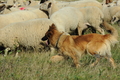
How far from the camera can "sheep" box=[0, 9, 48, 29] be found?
9370mm

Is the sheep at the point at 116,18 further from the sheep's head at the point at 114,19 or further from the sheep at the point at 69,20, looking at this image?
the sheep at the point at 69,20

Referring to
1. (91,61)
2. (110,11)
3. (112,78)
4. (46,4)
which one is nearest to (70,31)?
(46,4)

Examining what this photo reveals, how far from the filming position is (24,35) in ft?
26.6

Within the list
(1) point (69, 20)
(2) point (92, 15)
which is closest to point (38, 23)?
(1) point (69, 20)

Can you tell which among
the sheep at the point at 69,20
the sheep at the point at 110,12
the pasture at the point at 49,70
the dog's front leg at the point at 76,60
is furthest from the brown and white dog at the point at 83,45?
the sheep at the point at 110,12

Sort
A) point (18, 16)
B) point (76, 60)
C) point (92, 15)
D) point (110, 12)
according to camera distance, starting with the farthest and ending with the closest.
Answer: point (110, 12) < point (92, 15) < point (18, 16) < point (76, 60)

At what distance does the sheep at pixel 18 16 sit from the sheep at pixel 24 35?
3.97ft

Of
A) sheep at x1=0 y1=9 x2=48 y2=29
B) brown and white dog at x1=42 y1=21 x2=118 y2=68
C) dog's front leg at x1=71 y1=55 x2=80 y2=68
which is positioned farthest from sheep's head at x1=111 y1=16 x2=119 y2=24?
dog's front leg at x1=71 y1=55 x2=80 y2=68

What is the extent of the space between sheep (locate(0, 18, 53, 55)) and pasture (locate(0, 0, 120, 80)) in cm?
138

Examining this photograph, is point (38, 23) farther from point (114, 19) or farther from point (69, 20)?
point (114, 19)

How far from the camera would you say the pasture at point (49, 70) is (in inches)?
207

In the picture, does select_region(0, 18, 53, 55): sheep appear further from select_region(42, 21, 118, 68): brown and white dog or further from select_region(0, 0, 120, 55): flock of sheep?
select_region(42, 21, 118, 68): brown and white dog

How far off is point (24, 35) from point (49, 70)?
8.51ft

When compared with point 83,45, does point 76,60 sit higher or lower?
lower
